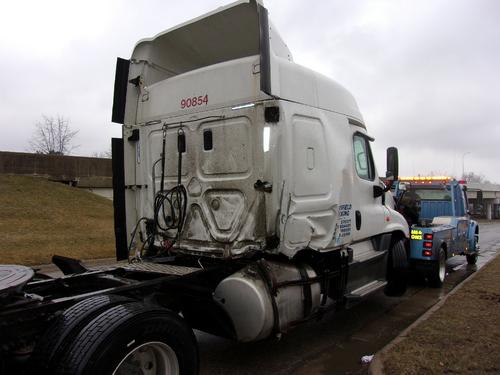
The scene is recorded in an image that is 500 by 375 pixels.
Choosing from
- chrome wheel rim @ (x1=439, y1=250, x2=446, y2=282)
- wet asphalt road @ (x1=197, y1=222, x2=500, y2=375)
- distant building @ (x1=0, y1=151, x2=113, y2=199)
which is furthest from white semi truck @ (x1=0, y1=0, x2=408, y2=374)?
distant building @ (x1=0, y1=151, x2=113, y2=199)

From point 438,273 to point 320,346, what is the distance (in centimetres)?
433

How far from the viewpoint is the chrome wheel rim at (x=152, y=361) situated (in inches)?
124

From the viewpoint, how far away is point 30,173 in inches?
1039

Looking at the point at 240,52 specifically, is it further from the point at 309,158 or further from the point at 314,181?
the point at 314,181

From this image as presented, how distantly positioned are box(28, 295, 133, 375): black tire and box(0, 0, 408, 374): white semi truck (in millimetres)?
17

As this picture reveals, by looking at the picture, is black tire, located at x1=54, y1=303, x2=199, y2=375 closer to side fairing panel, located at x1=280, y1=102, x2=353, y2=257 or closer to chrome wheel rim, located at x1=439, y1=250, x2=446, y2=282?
side fairing panel, located at x1=280, y1=102, x2=353, y2=257

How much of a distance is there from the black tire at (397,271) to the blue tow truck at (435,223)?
1.85 meters

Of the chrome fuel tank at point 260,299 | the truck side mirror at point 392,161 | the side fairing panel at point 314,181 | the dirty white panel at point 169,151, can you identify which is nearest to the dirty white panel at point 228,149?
the dirty white panel at point 169,151

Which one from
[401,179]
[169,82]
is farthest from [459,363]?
[401,179]

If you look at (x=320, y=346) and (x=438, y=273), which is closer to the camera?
(x=320, y=346)

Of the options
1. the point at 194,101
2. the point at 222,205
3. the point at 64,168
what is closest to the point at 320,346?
the point at 222,205

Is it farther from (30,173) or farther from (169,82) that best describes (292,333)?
(30,173)

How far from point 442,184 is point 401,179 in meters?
0.95

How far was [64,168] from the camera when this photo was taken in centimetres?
2723
